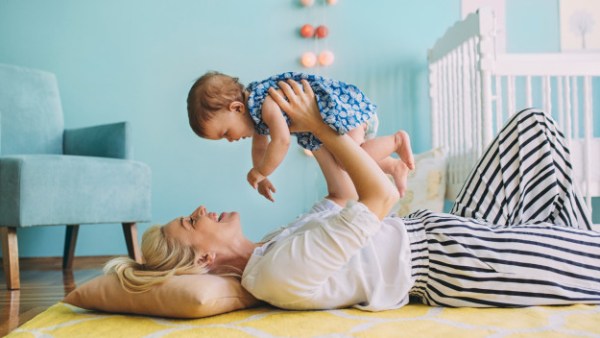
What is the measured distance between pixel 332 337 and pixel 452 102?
2096 millimetres

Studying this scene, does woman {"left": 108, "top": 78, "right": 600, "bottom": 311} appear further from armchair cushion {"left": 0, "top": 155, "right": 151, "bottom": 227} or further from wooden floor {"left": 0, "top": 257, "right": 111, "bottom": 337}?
armchair cushion {"left": 0, "top": 155, "right": 151, "bottom": 227}

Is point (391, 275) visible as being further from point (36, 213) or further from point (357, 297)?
point (36, 213)

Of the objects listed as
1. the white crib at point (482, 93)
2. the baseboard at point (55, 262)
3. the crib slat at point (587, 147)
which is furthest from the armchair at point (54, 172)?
the crib slat at point (587, 147)

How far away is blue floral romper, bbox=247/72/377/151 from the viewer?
141 cm

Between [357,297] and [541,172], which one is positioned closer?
[357,297]

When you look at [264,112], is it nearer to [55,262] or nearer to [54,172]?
[54,172]

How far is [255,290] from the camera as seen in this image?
1.31 meters

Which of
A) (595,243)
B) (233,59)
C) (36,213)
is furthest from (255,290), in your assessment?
(233,59)

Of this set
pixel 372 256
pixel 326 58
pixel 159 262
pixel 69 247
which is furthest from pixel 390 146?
pixel 69 247

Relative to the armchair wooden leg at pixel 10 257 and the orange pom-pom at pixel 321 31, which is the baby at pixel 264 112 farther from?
the orange pom-pom at pixel 321 31

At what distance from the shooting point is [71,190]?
8.20 ft

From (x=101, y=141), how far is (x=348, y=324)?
6.72 ft

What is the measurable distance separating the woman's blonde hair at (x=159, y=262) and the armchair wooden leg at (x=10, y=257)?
3.44 ft

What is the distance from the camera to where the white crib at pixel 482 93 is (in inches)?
100
